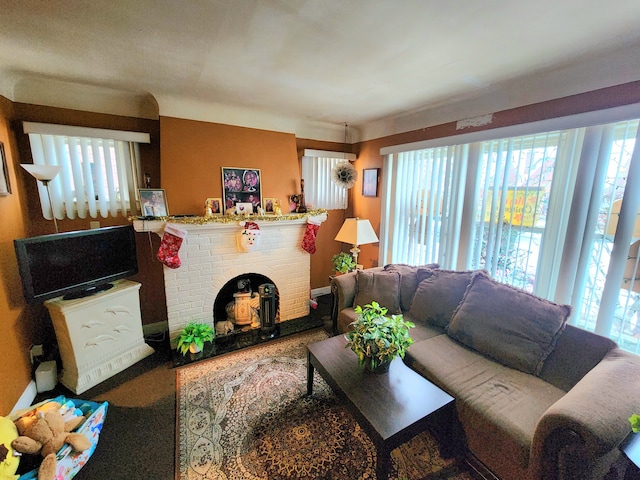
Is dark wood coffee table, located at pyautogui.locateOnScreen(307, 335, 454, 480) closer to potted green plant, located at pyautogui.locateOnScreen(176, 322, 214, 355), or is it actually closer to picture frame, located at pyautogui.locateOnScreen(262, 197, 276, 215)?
potted green plant, located at pyautogui.locateOnScreen(176, 322, 214, 355)

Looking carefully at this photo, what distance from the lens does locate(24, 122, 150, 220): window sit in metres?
2.17

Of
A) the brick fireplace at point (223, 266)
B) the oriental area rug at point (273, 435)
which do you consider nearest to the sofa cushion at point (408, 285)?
the oriental area rug at point (273, 435)

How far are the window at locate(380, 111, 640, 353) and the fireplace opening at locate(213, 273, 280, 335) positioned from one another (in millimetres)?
2080

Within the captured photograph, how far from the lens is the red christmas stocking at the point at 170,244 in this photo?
7.79 ft

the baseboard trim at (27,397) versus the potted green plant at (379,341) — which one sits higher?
the potted green plant at (379,341)

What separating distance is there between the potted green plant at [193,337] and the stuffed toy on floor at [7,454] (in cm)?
114

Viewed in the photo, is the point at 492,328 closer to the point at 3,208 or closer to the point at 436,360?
the point at 436,360

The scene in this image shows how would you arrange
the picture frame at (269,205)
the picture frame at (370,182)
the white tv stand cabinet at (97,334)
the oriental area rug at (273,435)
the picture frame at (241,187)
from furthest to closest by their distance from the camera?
the picture frame at (370,182)
the picture frame at (269,205)
the picture frame at (241,187)
the white tv stand cabinet at (97,334)
the oriental area rug at (273,435)

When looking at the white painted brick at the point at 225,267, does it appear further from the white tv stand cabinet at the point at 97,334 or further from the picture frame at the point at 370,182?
the picture frame at the point at 370,182

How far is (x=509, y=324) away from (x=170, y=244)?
2.83 meters

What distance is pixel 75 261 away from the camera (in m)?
2.01

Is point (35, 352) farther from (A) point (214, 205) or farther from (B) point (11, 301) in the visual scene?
(A) point (214, 205)

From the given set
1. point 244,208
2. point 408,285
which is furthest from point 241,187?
point 408,285

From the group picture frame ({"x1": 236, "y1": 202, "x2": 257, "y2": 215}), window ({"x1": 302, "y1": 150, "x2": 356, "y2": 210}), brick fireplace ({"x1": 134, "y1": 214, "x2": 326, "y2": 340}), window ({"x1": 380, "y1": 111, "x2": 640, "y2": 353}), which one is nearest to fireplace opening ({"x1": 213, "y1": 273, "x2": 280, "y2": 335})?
brick fireplace ({"x1": 134, "y1": 214, "x2": 326, "y2": 340})
